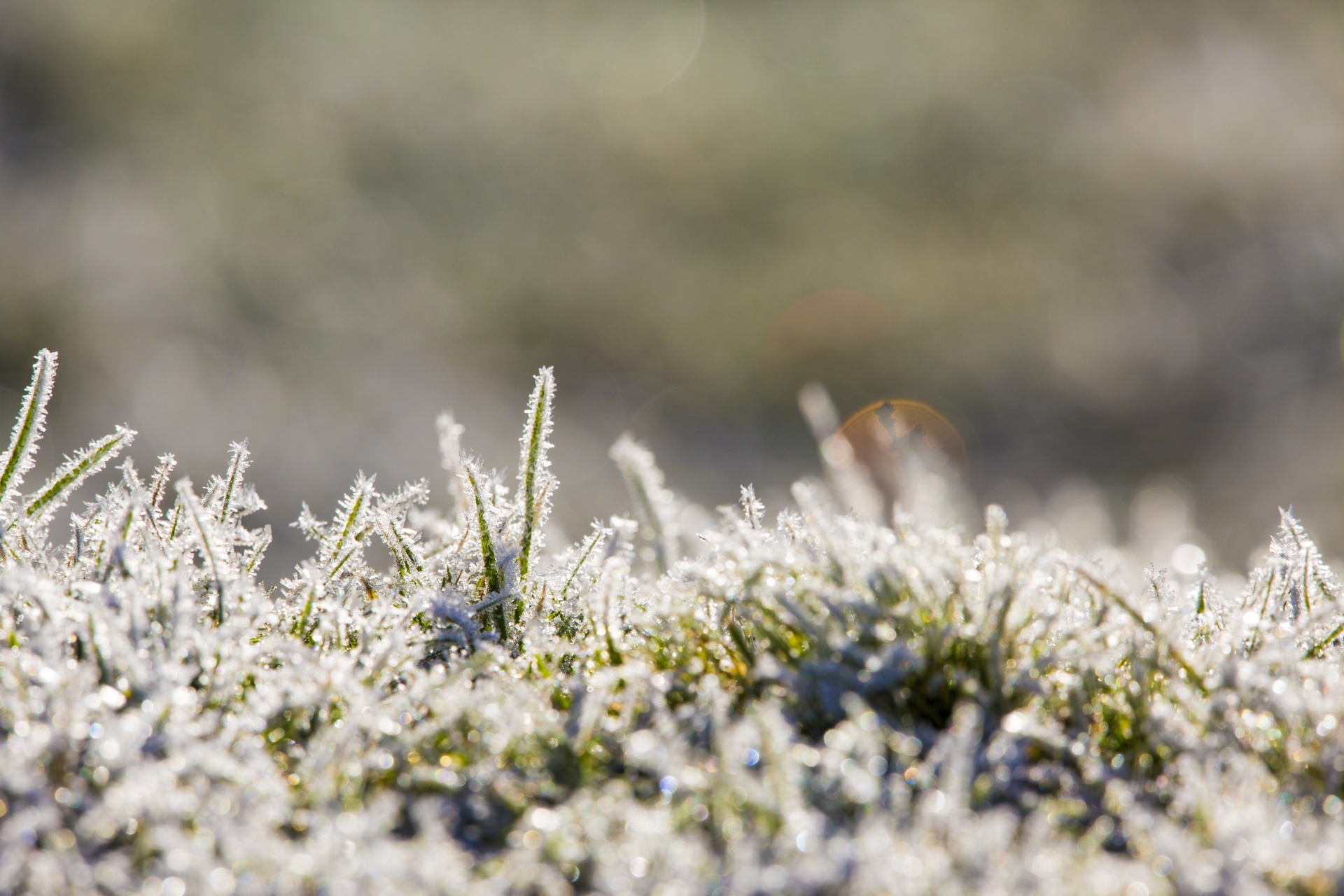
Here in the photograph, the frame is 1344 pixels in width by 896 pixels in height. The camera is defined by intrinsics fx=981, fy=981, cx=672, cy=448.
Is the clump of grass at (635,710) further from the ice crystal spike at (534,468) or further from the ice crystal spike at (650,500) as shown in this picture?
the ice crystal spike at (650,500)

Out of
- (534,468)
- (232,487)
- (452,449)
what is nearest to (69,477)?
(232,487)

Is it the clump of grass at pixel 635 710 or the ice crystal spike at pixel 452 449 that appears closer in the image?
the clump of grass at pixel 635 710

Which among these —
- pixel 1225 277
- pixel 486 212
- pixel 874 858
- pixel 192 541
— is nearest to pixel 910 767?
pixel 874 858

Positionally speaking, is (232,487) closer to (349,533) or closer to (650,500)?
(349,533)

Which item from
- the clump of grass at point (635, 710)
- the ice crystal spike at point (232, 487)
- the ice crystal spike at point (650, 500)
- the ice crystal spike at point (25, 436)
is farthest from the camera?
the ice crystal spike at point (650, 500)

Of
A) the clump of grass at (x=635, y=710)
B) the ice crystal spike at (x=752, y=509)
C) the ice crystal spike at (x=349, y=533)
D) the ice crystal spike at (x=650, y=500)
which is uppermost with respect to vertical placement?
the ice crystal spike at (x=650, y=500)

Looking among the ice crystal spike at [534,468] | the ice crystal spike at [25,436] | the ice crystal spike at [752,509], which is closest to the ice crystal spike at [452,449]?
the ice crystal spike at [534,468]

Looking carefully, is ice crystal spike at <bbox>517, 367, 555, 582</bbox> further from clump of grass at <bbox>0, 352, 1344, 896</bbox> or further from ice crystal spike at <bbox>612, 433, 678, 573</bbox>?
ice crystal spike at <bbox>612, 433, 678, 573</bbox>
